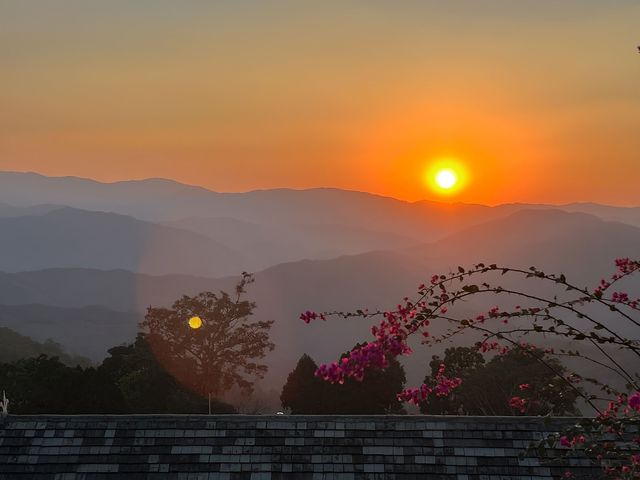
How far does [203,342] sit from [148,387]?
15.2 m

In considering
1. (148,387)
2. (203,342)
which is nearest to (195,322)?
(203,342)

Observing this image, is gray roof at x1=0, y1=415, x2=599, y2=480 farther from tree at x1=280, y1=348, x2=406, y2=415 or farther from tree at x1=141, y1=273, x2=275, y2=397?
tree at x1=141, y1=273, x2=275, y2=397

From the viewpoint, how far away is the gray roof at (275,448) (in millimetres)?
14461

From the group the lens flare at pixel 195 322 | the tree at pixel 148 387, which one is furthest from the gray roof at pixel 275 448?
the lens flare at pixel 195 322

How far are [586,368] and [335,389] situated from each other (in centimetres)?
7729

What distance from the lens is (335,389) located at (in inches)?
1686

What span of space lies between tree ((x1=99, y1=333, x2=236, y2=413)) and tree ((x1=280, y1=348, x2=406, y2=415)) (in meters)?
5.68

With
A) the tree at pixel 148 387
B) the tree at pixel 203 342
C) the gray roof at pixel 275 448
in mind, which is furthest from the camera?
the tree at pixel 203 342

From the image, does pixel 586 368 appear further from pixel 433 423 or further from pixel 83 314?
pixel 83 314

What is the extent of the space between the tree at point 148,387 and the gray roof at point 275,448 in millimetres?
27418

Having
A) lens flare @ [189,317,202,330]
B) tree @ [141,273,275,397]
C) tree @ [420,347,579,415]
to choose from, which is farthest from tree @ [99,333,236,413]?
tree @ [420,347,579,415]

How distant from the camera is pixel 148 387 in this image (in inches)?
1772

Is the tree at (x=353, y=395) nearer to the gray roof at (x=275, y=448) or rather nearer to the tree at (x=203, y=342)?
the tree at (x=203, y=342)

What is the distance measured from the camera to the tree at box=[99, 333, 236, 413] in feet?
145
